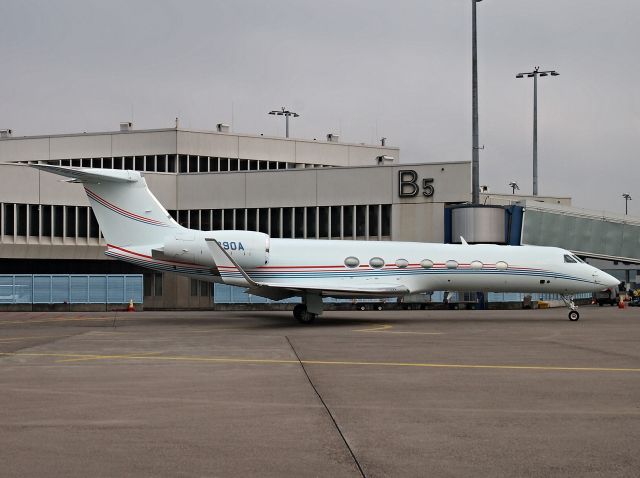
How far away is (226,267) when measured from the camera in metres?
25.8

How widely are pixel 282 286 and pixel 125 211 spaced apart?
636cm

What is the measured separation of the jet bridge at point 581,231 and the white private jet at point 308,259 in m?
14.1

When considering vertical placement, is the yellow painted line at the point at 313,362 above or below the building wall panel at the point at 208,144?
below

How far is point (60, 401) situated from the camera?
10.6m

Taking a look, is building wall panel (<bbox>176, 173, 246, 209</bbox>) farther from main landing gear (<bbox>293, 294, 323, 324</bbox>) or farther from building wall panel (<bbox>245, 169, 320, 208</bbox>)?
main landing gear (<bbox>293, 294, 323, 324</bbox>)

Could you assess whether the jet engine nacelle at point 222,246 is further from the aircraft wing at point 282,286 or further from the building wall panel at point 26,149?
the building wall panel at point 26,149

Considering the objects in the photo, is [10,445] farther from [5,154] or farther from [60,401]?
[5,154]

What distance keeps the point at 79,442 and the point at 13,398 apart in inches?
132

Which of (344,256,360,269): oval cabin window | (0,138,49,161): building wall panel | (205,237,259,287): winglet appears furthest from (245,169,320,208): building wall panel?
(205,237,259,287): winglet

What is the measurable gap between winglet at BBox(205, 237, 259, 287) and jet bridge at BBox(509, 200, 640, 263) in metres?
21.5

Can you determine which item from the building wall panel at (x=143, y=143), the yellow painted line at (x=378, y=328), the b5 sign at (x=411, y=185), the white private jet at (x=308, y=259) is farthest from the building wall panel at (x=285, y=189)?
the yellow painted line at (x=378, y=328)

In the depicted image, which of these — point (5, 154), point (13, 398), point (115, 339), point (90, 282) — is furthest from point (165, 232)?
point (5, 154)

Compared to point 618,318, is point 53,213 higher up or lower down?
higher up

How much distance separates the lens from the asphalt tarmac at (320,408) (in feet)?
23.9
